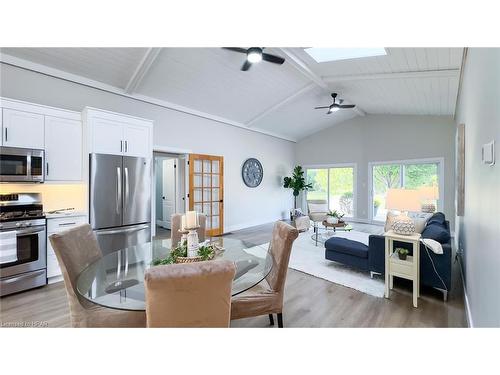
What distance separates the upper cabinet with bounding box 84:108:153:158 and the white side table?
3606mm

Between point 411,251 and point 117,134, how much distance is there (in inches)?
163

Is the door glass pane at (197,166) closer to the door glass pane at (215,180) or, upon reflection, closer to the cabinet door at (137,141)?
the door glass pane at (215,180)

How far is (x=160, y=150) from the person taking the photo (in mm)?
4730

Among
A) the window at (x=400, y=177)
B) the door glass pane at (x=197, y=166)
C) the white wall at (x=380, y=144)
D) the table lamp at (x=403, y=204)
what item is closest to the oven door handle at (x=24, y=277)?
the door glass pane at (x=197, y=166)

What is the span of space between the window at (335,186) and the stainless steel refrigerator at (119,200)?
615 cm

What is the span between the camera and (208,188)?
5.69 metres

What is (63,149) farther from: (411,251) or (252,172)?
(252,172)

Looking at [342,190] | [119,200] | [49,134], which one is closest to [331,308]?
[119,200]

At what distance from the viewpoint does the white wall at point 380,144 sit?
20.1 ft

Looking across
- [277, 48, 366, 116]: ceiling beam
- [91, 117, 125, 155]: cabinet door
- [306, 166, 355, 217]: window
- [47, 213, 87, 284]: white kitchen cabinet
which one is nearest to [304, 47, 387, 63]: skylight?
[277, 48, 366, 116]: ceiling beam

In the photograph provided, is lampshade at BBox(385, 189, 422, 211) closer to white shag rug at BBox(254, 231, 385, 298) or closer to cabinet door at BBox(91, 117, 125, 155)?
white shag rug at BBox(254, 231, 385, 298)
